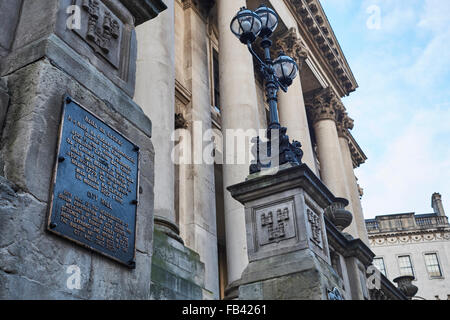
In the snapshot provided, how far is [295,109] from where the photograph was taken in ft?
67.8

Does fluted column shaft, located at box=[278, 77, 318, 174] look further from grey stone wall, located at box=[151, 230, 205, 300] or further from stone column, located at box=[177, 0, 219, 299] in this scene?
grey stone wall, located at box=[151, 230, 205, 300]

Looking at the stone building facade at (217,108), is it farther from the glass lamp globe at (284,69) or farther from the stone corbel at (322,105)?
the glass lamp globe at (284,69)

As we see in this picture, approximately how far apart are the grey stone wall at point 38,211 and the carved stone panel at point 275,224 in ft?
10.9

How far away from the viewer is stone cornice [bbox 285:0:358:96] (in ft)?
82.0

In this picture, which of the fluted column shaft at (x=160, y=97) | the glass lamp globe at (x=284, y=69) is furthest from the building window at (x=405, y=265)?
the fluted column shaft at (x=160, y=97)

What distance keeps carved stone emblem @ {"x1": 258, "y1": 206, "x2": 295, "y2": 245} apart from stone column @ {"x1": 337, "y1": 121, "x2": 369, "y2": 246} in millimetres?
17057

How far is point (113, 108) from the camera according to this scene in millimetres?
4652

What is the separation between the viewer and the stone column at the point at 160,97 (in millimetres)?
9008

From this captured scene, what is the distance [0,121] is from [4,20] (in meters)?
1.13

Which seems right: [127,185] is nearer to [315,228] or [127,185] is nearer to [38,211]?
[38,211]

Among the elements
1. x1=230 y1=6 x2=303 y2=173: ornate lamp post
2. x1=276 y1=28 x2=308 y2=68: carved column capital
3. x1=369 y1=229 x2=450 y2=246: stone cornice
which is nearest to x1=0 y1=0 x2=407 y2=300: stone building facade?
x1=230 y1=6 x2=303 y2=173: ornate lamp post

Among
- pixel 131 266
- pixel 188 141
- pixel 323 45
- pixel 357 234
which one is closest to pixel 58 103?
pixel 131 266

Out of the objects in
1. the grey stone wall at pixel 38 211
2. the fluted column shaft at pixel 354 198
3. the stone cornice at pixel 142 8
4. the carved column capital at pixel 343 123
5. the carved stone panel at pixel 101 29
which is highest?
the carved column capital at pixel 343 123
